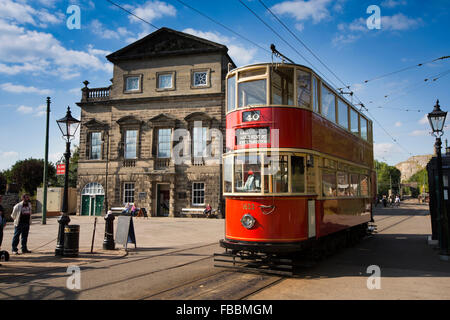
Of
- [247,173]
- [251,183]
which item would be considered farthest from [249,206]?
[247,173]

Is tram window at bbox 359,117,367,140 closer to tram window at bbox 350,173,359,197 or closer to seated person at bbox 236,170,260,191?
tram window at bbox 350,173,359,197

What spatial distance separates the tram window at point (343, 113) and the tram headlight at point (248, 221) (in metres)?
4.86

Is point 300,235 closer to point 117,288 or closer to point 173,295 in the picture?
point 173,295

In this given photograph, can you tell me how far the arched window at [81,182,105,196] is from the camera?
105 feet

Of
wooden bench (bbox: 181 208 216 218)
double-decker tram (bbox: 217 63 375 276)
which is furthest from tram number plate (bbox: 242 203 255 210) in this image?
wooden bench (bbox: 181 208 216 218)

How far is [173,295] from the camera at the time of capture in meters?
6.50

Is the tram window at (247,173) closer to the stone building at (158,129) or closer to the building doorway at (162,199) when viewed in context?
the stone building at (158,129)

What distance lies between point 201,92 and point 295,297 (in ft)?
81.9

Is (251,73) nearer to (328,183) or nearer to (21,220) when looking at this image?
(328,183)

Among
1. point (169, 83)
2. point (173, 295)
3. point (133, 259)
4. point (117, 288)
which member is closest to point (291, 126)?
point (173, 295)

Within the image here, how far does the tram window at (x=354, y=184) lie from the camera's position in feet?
41.0

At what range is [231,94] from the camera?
9.53m

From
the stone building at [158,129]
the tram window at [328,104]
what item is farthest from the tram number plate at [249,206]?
the stone building at [158,129]

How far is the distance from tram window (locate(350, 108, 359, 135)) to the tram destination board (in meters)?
5.33
